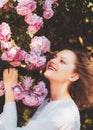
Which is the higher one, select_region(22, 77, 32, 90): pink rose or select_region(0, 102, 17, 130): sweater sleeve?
select_region(22, 77, 32, 90): pink rose

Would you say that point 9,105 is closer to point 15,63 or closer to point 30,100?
point 30,100

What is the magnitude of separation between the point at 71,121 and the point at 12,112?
0.42m

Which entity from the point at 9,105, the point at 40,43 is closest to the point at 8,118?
the point at 9,105

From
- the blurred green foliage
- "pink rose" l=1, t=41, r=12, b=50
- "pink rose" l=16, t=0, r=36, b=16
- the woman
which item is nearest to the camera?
the woman

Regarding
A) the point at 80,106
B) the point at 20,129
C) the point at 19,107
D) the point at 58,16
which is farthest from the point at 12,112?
the point at 58,16

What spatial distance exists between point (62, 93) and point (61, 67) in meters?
0.21

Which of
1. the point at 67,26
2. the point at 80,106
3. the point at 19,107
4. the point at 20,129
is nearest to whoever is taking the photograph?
the point at 20,129

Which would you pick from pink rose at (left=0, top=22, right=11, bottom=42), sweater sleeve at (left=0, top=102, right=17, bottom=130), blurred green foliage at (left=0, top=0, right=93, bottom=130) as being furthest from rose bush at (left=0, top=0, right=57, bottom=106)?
blurred green foliage at (left=0, top=0, right=93, bottom=130)

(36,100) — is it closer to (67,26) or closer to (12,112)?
(12,112)

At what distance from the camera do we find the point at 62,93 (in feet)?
16.4

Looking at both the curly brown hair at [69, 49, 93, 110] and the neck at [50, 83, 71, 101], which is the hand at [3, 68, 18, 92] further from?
the curly brown hair at [69, 49, 93, 110]

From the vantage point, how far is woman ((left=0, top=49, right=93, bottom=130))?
4758 mm

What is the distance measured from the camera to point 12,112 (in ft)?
15.9

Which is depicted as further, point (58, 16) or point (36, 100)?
point (58, 16)
